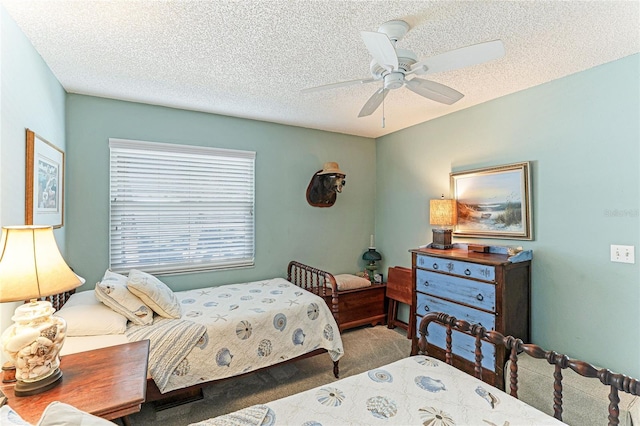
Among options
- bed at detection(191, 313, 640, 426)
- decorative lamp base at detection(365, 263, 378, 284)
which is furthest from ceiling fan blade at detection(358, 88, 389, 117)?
decorative lamp base at detection(365, 263, 378, 284)

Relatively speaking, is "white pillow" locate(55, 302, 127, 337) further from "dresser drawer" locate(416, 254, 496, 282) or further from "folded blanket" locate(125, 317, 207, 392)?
"dresser drawer" locate(416, 254, 496, 282)

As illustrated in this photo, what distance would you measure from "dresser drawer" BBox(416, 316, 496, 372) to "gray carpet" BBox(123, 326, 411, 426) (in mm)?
433

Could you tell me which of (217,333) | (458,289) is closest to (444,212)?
(458,289)

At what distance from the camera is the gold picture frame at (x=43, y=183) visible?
6.13 feet

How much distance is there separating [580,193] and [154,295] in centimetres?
326

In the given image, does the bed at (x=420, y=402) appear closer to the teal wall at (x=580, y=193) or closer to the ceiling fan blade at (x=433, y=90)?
the teal wall at (x=580, y=193)

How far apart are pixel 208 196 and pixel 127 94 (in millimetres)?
1177

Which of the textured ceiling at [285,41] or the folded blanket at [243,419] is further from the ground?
the textured ceiling at [285,41]

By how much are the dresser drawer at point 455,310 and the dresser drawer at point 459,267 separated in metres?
0.28

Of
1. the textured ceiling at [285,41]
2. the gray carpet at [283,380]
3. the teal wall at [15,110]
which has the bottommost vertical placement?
the gray carpet at [283,380]

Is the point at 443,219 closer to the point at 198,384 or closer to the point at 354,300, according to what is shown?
the point at 354,300

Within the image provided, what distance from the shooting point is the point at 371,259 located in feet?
13.5

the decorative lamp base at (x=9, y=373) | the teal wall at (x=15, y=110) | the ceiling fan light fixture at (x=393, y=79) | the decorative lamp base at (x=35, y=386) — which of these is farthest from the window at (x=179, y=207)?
the ceiling fan light fixture at (x=393, y=79)

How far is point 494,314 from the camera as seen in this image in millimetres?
2404
